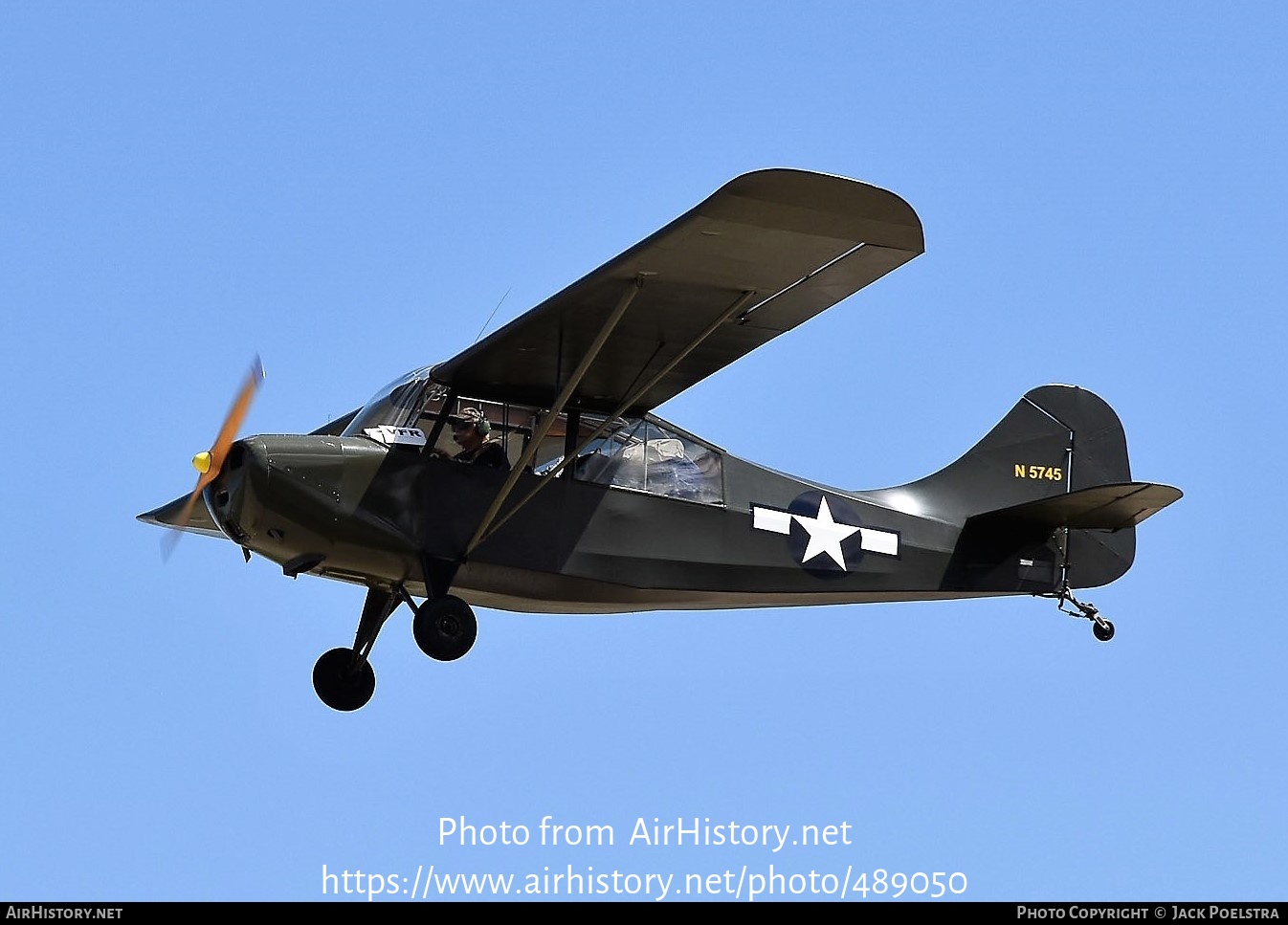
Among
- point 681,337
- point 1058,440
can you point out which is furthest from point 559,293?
point 1058,440

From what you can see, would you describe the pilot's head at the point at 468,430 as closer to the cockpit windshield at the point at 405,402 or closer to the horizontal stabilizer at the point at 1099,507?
the cockpit windshield at the point at 405,402

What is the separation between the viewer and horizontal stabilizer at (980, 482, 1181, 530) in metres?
14.0

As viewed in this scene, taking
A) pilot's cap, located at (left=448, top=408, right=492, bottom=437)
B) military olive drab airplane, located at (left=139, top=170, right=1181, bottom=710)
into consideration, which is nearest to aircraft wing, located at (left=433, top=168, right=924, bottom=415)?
military olive drab airplane, located at (left=139, top=170, right=1181, bottom=710)

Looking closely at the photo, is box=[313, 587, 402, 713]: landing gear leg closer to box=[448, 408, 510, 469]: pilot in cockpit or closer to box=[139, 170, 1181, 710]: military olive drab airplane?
box=[139, 170, 1181, 710]: military olive drab airplane

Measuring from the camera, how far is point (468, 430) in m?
13.5

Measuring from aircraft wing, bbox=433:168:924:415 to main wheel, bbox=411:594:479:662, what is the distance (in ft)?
5.06

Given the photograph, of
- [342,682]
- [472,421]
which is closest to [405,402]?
[472,421]

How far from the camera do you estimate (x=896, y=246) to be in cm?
1182

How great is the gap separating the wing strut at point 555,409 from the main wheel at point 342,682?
1302mm

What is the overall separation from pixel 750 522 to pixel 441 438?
7.65 ft

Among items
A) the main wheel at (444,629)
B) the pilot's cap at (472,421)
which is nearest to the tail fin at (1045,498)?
the pilot's cap at (472,421)

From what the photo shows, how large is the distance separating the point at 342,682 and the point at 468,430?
1974mm

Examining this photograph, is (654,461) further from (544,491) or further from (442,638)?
(442,638)
